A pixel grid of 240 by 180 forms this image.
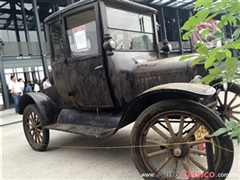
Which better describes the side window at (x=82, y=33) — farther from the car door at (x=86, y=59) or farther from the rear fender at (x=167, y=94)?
the rear fender at (x=167, y=94)

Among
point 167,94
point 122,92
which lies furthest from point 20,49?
point 167,94

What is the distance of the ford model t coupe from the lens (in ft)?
6.81

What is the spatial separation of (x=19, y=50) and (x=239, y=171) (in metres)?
14.3

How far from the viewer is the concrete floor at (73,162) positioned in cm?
267

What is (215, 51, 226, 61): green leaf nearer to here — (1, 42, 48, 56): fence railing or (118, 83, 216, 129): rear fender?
(118, 83, 216, 129): rear fender

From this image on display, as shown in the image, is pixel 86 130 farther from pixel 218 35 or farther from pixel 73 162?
pixel 218 35

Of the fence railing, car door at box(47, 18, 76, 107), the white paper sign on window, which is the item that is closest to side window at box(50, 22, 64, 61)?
car door at box(47, 18, 76, 107)

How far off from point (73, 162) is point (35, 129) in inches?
41.2

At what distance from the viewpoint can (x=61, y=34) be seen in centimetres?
336

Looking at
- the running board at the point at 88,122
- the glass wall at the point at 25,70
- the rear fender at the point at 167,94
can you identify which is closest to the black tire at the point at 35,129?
the running board at the point at 88,122

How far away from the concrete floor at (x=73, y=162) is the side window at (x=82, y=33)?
4.79ft

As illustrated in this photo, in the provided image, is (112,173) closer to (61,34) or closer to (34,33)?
(61,34)

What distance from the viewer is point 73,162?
315 cm

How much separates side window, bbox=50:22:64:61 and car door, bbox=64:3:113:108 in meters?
0.20
